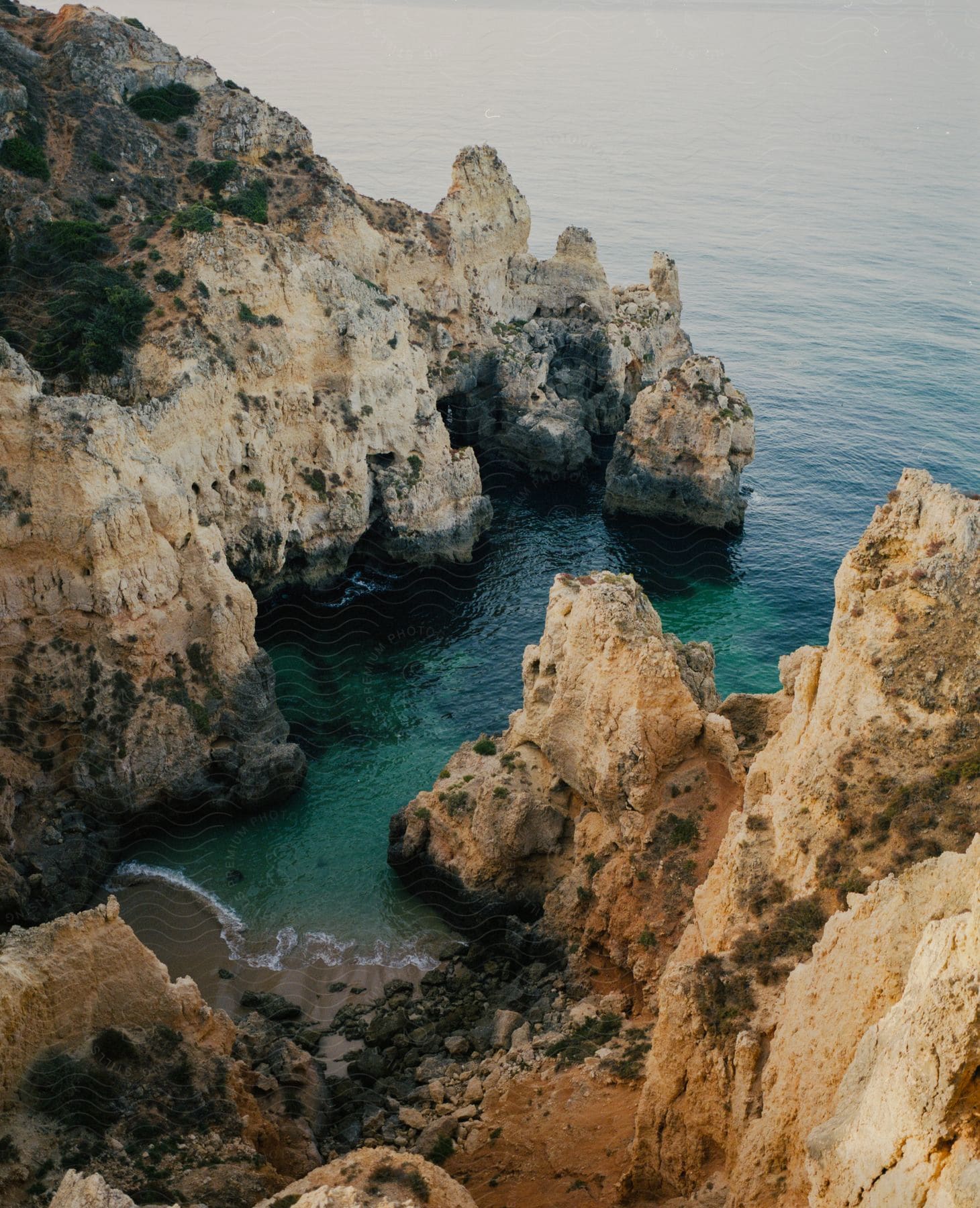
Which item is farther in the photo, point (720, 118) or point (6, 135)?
point (720, 118)

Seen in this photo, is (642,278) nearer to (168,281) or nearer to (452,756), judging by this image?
(168,281)

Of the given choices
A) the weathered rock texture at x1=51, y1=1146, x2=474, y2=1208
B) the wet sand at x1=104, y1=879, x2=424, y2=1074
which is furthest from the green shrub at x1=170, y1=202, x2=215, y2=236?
the weathered rock texture at x1=51, y1=1146, x2=474, y2=1208

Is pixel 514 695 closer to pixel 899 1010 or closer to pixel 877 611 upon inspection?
pixel 877 611

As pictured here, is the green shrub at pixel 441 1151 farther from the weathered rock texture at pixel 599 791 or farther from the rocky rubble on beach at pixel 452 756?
the weathered rock texture at pixel 599 791

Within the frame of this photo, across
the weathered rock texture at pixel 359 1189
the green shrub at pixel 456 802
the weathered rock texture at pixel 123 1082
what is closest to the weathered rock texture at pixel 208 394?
the green shrub at pixel 456 802

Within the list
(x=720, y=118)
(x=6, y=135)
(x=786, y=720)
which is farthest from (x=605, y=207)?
(x=786, y=720)

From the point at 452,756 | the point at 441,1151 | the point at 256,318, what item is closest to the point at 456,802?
the point at 452,756
